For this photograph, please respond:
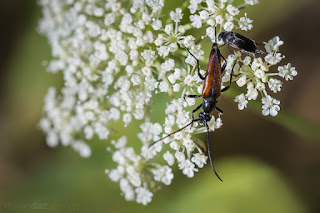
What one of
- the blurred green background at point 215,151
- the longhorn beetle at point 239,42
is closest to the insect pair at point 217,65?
the longhorn beetle at point 239,42

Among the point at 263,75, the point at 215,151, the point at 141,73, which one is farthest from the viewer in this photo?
the point at 215,151

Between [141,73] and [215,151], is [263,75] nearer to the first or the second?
[141,73]

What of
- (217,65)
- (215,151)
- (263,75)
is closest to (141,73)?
(217,65)

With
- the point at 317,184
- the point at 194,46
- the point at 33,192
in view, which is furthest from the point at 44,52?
the point at 317,184

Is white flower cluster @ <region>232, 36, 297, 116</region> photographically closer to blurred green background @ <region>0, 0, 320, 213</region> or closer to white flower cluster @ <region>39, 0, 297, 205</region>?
white flower cluster @ <region>39, 0, 297, 205</region>

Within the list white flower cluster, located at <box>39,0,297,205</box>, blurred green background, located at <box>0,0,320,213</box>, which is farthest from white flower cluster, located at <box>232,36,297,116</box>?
blurred green background, located at <box>0,0,320,213</box>
